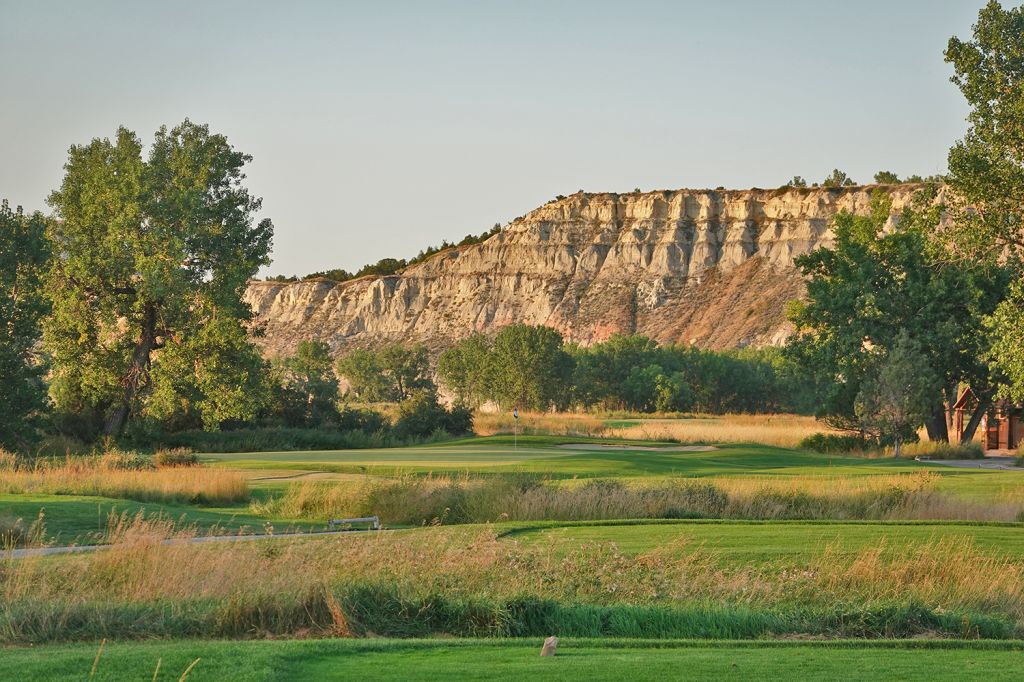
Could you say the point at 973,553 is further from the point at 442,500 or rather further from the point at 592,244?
the point at 592,244

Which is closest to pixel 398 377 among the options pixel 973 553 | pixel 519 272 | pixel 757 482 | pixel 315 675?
pixel 519 272

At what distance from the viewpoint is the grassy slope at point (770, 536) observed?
54.7ft

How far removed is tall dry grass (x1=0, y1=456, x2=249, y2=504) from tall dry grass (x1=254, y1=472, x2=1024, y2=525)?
1931 mm

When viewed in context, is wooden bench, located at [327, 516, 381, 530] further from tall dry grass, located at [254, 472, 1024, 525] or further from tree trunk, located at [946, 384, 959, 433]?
tree trunk, located at [946, 384, 959, 433]

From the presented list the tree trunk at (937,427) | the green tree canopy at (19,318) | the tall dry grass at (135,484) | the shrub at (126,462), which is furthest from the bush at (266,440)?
the tree trunk at (937,427)

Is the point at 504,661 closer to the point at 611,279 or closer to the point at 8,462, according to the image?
the point at 8,462

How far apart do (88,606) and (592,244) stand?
127m

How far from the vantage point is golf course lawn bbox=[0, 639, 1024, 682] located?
8062 millimetres

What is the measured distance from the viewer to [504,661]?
28.7 ft

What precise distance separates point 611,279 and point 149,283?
298 feet

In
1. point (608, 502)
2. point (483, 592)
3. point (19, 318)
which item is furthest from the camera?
point (19, 318)

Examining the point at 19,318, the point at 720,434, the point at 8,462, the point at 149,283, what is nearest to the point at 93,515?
the point at 8,462

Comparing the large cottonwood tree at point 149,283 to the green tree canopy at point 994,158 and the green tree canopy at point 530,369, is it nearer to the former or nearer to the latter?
the green tree canopy at point 994,158

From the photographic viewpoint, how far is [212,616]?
1094 centimetres
